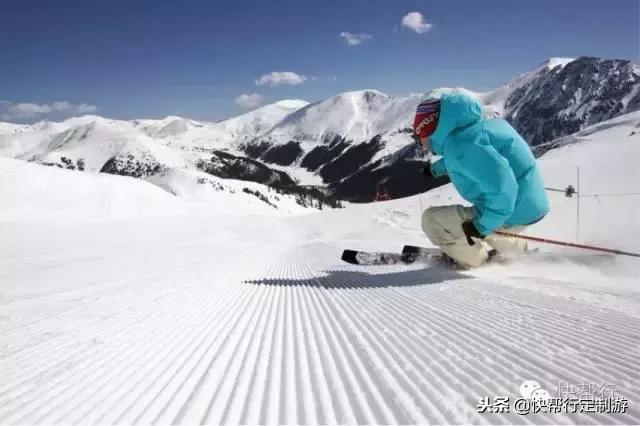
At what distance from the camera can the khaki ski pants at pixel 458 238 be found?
8324 millimetres

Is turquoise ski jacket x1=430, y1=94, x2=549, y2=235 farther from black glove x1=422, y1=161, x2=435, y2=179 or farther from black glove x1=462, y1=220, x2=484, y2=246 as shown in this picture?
black glove x1=422, y1=161, x2=435, y2=179

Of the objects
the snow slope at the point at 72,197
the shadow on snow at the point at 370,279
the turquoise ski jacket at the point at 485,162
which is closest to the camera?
the turquoise ski jacket at the point at 485,162

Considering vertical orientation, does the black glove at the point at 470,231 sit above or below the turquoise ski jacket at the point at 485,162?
below

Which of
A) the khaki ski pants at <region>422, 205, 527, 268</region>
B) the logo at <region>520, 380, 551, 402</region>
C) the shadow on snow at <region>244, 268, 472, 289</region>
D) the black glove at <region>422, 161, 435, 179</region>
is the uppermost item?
the black glove at <region>422, 161, 435, 179</region>

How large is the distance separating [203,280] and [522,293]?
6195mm

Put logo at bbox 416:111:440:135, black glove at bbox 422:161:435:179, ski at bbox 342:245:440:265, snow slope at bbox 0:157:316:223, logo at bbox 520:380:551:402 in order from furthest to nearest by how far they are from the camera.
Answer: snow slope at bbox 0:157:316:223 < ski at bbox 342:245:440:265 < black glove at bbox 422:161:435:179 < logo at bbox 416:111:440:135 < logo at bbox 520:380:551:402

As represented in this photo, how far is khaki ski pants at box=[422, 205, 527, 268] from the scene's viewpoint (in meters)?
8.32

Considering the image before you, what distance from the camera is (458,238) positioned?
835cm

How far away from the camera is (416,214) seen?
88.6 ft

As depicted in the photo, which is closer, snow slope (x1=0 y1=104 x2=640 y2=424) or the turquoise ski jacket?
snow slope (x1=0 y1=104 x2=640 y2=424)

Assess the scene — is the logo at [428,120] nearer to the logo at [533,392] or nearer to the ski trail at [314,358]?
the ski trail at [314,358]

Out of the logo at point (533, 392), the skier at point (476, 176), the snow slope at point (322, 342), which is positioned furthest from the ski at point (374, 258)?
the logo at point (533, 392)

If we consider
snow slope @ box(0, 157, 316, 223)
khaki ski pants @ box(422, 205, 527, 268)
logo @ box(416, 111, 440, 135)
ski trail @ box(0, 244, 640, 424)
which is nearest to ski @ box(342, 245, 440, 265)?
khaki ski pants @ box(422, 205, 527, 268)

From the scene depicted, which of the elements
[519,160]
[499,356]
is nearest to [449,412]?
[499,356]
